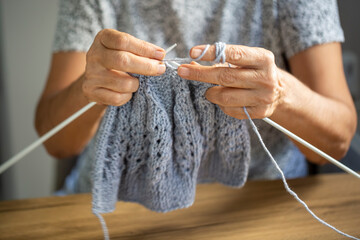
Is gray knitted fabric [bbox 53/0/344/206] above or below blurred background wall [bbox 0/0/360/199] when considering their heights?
above

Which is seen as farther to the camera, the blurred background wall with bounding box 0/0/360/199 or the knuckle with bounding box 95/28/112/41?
the blurred background wall with bounding box 0/0/360/199

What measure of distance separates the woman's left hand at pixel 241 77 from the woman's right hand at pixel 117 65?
50 mm

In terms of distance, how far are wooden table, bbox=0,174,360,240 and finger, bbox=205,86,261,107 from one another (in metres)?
0.23

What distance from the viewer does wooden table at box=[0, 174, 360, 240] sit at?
553 millimetres

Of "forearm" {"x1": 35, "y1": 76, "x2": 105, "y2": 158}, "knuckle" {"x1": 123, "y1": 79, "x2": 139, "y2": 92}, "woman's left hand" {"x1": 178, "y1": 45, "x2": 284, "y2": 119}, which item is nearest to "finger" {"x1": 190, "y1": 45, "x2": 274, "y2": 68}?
"woman's left hand" {"x1": 178, "y1": 45, "x2": 284, "y2": 119}

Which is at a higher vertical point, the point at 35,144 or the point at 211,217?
the point at 35,144

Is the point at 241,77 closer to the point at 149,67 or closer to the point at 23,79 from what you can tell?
the point at 149,67

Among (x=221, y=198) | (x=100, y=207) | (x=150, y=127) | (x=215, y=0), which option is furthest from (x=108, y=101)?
(x=215, y=0)

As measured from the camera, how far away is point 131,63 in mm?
453

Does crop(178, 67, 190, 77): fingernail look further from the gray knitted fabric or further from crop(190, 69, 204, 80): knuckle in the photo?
the gray knitted fabric

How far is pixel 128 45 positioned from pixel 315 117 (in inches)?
15.5

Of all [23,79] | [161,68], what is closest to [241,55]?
[161,68]

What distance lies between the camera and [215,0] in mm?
768

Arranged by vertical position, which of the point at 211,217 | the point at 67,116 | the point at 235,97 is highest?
the point at 235,97
